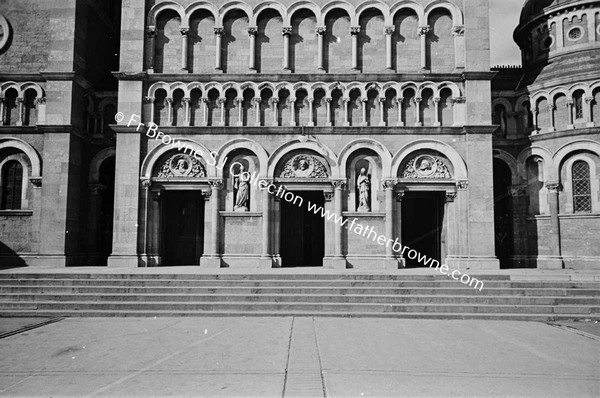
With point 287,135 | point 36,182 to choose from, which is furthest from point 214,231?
point 36,182

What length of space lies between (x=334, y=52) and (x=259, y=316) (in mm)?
13281

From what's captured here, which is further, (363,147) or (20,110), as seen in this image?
(20,110)

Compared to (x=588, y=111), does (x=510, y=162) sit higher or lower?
lower

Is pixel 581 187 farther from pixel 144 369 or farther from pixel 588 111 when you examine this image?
Result: pixel 144 369

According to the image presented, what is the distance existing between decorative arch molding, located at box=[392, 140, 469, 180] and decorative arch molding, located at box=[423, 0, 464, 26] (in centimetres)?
561

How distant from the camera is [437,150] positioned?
71.1 ft

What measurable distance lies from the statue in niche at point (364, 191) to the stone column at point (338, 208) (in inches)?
29.1

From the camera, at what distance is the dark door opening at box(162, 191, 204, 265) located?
2380 centimetres

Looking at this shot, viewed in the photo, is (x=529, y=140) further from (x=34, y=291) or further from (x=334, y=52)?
(x=34, y=291)

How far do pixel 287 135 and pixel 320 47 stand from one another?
14.3 feet

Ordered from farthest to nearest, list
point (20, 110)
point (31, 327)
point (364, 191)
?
point (20, 110) → point (364, 191) → point (31, 327)

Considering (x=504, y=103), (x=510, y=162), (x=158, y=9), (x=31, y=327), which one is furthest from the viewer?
(x=504, y=103)

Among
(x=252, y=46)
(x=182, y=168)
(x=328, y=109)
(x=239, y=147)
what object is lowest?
(x=182, y=168)

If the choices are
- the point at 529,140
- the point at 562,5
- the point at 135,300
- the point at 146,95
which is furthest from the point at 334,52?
the point at 135,300
